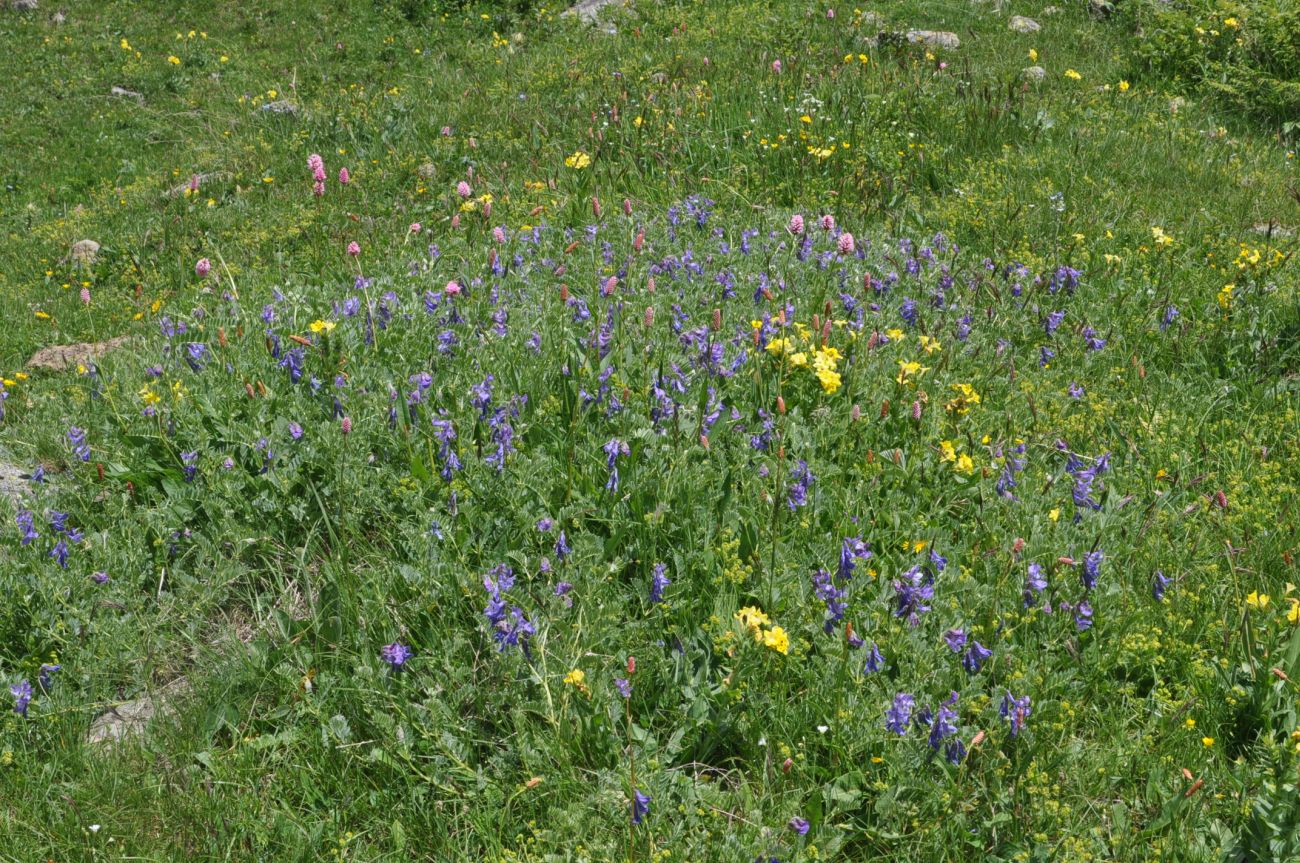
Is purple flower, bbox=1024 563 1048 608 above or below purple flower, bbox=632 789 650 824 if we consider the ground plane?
above

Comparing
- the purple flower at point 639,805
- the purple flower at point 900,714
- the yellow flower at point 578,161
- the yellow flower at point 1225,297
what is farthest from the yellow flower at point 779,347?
the yellow flower at point 578,161

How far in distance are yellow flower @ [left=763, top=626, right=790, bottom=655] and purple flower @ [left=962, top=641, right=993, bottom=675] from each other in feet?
1.67

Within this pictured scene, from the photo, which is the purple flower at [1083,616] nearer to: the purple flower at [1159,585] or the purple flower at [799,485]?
the purple flower at [1159,585]

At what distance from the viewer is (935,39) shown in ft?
31.9

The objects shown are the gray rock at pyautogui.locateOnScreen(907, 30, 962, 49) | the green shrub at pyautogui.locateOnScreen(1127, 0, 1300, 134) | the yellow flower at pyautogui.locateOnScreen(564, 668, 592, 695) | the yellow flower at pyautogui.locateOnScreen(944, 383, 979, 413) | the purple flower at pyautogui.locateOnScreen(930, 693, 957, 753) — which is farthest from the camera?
the gray rock at pyautogui.locateOnScreen(907, 30, 962, 49)

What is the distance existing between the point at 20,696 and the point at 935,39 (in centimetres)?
947

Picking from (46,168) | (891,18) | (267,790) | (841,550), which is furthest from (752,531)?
(46,168)

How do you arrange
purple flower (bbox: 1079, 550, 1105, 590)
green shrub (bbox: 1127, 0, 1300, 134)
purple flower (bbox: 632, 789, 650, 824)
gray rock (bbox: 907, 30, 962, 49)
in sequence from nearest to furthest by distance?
purple flower (bbox: 632, 789, 650, 824), purple flower (bbox: 1079, 550, 1105, 590), green shrub (bbox: 1127, 0, 1300, 134), gray rock (bbox: 907, 30, 962, 49)

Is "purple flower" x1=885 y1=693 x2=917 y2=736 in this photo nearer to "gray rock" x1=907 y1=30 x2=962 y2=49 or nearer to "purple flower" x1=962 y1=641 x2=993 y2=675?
"purple flower" x1=962 y1=641 x2=993 y2=675

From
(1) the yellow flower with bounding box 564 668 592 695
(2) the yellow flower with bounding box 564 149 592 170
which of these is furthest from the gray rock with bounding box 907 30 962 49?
(1) the yellow flower with bounding box 564 668 592 695

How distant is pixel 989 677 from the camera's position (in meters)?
2.74

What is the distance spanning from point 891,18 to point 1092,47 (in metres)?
Answer: 2.23

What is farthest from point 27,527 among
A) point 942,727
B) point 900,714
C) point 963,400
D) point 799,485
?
point 963,400

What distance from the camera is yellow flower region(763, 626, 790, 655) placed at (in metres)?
2.69
